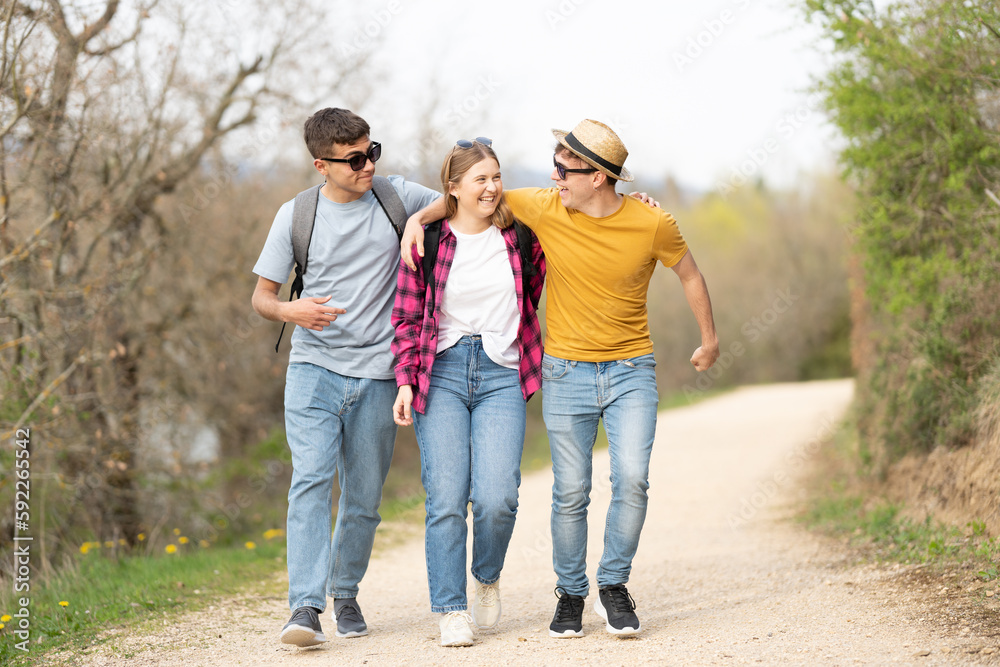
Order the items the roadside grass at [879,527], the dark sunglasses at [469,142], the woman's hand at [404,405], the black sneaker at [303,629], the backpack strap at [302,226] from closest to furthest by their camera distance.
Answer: the black sneaker at [303,629] < the woman's hand at [404,405] < the dark sunglasses at [469,142] < the backpack strap at [302,226] < the roadside grass at [879,527]

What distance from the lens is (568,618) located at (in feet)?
12.5

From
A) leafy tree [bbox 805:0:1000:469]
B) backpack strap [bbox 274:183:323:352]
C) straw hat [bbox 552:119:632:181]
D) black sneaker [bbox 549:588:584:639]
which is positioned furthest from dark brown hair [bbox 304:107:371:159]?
leafy tree [bbox 805:0:1000:469]

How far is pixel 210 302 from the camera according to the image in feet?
33.7

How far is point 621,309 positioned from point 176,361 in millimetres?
7267

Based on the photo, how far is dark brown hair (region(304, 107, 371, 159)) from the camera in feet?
12.6

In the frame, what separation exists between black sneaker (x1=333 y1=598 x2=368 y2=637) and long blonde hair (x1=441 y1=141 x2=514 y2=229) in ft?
5.89

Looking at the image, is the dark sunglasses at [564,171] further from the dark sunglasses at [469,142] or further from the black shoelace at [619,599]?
the black shoelace at [619,599]

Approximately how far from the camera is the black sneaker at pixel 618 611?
3.72 m

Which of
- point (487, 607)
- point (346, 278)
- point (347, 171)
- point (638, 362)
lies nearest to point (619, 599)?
point (487, 607)

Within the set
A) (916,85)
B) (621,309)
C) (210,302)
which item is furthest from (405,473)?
(621,309)

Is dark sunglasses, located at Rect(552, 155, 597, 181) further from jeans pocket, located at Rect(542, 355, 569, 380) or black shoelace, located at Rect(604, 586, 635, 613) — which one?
black shoelace, located at Rect(604, 586, 635, 613)

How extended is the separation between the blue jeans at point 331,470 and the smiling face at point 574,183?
1116 millimetres

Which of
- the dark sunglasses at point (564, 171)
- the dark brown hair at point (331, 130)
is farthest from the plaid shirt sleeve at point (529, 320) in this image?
the dark brown hair at point (331, 130)

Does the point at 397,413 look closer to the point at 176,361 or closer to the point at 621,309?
the point at 621,309
